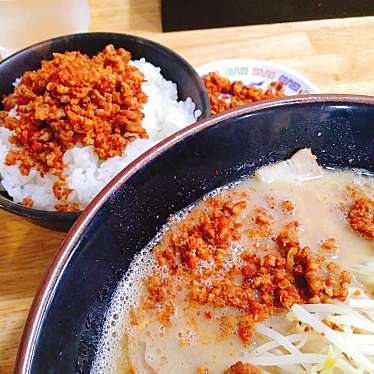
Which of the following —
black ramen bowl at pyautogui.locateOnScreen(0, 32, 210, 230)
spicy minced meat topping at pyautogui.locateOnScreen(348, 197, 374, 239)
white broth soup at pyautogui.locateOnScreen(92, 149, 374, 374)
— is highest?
black ramen bowl at pyautogui.locateOnScreen(0, 32, 210, 230)

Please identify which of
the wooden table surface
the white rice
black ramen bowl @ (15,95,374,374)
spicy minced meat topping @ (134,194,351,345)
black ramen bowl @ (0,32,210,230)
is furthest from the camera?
the wooden table surface

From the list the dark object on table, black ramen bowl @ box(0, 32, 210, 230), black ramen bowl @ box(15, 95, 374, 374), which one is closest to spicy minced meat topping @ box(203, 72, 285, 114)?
black ramen bowl @ box(0, 32, 210, 230)

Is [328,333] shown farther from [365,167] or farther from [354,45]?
[354,45]

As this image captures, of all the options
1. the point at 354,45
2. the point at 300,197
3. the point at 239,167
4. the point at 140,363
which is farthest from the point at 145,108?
the point at 354,45

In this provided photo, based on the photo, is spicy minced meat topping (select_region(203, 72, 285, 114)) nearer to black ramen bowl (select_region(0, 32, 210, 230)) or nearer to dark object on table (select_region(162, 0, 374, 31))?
black ramen bowl (select_region(0, 32, 210, 230))

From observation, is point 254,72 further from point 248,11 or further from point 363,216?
point 363,216

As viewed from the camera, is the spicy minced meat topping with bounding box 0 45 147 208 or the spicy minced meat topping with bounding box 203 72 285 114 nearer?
the spicy minced meat topping with bounding box 0 45 147 208

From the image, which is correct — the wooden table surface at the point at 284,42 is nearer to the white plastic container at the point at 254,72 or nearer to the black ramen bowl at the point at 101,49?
the white plastic container at the point at 254,72
